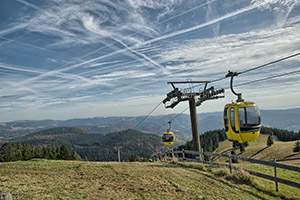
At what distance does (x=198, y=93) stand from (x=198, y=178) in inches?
430

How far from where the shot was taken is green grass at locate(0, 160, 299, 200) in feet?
25.2

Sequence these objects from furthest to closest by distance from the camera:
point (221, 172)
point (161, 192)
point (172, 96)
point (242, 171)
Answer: point (172, 96) → point (221, 172) → point (242, 171) → point (161, 192)

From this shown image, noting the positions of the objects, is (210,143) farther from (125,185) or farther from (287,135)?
(125,185)

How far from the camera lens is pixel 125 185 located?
29.1 feet

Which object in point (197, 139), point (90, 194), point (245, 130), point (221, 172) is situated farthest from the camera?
point (197, 139)

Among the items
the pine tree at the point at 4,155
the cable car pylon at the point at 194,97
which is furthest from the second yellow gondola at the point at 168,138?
the pine tree at the point at 4,155

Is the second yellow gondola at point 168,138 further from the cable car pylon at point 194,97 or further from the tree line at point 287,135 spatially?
the tree line at point 287,135

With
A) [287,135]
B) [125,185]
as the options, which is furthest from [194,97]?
[287,135]

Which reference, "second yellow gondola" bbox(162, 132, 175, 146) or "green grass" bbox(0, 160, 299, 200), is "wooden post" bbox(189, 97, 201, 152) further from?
"second yellow gondola" bbox(162, 132, 175, 146)

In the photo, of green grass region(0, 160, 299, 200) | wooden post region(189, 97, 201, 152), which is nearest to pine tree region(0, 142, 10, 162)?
green grass region(0, 160, 299, 200)

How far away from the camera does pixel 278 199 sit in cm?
877

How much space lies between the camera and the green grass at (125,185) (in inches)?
302

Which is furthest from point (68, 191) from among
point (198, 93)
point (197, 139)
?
point (198, 93)

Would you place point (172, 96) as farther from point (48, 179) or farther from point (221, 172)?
point (48, 179)
